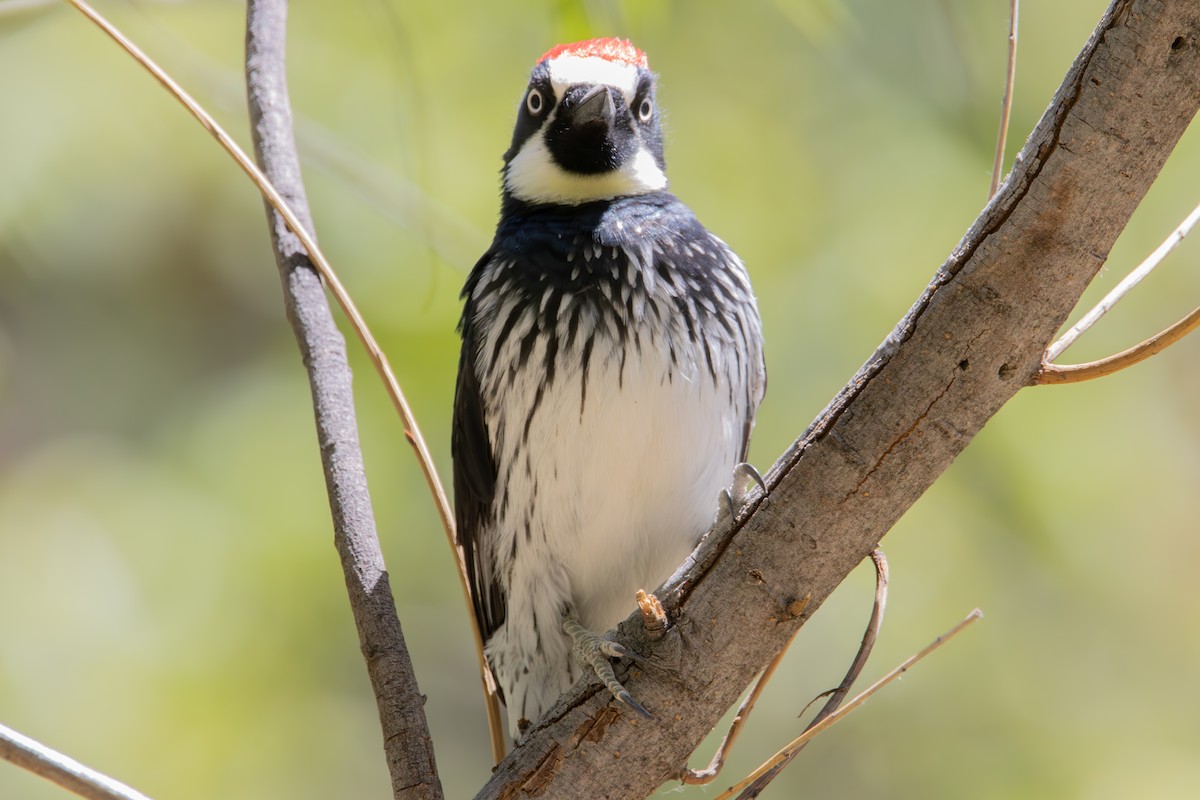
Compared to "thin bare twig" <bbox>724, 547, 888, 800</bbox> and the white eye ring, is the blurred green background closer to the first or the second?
the white eye ring

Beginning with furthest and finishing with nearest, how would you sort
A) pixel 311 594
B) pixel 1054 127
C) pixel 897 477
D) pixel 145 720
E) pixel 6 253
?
pixel 6 253
pixel 311 594
pixel 145 720
pixel 897 477
pixel 1054 127

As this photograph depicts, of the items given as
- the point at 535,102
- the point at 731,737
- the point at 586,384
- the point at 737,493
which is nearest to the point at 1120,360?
the point at 737,493

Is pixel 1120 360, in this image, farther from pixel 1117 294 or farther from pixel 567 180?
pixel 567 180

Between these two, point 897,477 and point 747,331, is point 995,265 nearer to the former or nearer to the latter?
point 897,477

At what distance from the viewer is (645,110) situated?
9.50 feet

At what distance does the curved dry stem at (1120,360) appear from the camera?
1462 mm

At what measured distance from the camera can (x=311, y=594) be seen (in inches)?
139

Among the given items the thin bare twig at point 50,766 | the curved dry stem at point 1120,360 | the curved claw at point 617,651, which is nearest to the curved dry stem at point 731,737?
the curved claw at point 617,651

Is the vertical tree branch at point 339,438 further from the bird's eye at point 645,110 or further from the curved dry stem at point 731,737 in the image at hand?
the bird's eye at point 645,110

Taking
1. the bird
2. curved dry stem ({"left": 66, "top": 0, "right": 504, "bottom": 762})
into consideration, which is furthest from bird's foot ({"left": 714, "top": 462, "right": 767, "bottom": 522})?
the bird

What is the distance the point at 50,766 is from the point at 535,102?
6.42ft

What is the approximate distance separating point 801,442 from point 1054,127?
496 mm

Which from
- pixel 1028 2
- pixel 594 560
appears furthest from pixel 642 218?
pixel 1028 2

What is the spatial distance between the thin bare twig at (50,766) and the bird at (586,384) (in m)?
1.18
